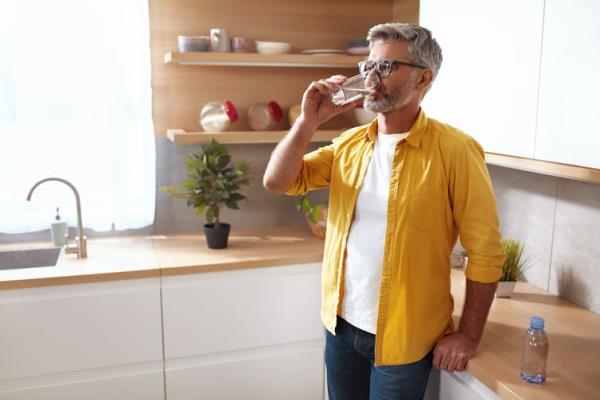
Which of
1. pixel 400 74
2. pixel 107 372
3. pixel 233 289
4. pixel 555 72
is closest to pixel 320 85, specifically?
pixel 400 74

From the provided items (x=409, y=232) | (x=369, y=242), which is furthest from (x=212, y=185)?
(x=409, y=232)

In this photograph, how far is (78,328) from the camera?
83.1 inches

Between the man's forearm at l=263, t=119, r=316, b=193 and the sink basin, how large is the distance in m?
1.25

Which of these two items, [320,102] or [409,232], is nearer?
[409,232]

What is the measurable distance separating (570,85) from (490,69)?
0.35 meters

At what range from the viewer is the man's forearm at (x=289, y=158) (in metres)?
1.67

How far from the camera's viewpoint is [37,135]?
2459 millimetres

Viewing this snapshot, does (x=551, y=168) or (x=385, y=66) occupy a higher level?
(x=385, y=66)

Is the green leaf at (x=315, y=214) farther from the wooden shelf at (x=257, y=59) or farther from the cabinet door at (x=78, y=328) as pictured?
the cabinet door at (x=78, y=328)

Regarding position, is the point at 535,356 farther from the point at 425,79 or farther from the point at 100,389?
the point at 100,389

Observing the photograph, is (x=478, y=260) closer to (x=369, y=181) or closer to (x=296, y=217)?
(x=369, y=181)

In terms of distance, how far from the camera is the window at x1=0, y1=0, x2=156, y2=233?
7.86ft

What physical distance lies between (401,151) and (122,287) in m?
1.22

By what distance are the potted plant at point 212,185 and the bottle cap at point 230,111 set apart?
0.44ft
